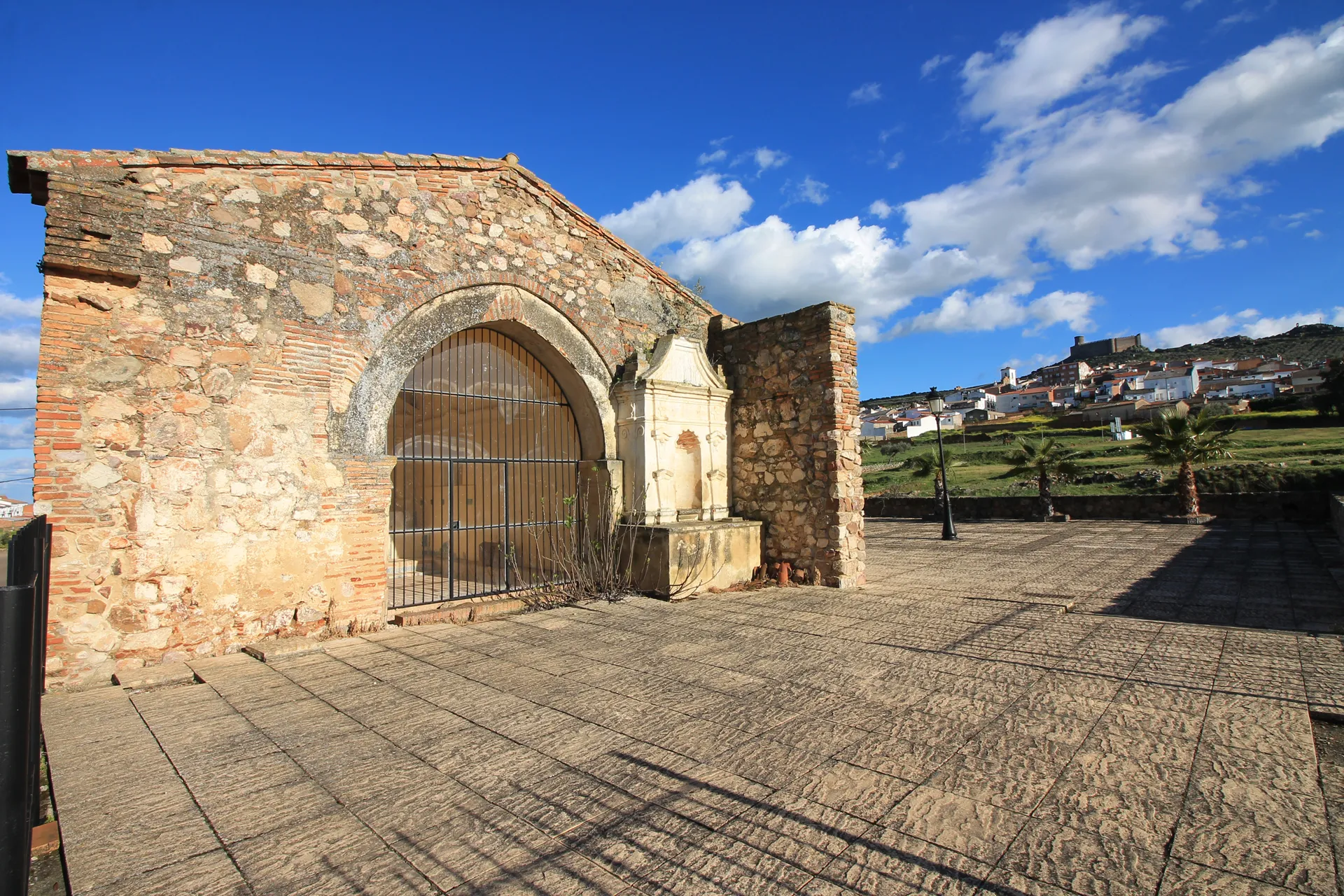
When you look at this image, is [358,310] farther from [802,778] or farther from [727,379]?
[802,778]

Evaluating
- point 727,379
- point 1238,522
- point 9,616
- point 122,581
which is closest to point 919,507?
point 1238,522

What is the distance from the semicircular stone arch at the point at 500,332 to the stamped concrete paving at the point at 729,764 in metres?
1.94

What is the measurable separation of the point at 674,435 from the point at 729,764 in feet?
18.4

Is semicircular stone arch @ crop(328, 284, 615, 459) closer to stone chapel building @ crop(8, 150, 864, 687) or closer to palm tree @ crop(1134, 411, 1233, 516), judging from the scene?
stone chapel building @ crop(8, 150, 864, 687)

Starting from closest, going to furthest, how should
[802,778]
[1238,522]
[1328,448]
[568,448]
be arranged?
[802,778], [568,448], [1238,522], [1328,448]

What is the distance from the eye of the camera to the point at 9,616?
1424 mm

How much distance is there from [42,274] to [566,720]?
480cm

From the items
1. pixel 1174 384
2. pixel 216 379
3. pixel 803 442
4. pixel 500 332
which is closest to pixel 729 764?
pixel 216 379

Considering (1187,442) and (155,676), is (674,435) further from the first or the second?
(1187,442)

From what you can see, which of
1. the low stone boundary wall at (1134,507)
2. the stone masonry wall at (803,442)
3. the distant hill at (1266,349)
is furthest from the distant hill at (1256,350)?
the stone masonry wall at (803,442)

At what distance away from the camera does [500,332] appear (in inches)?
311

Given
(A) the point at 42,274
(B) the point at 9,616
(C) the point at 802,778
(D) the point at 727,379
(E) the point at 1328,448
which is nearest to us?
(B) the point at 9,616

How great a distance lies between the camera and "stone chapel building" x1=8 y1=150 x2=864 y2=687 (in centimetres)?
488

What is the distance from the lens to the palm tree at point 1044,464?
18.8 m
